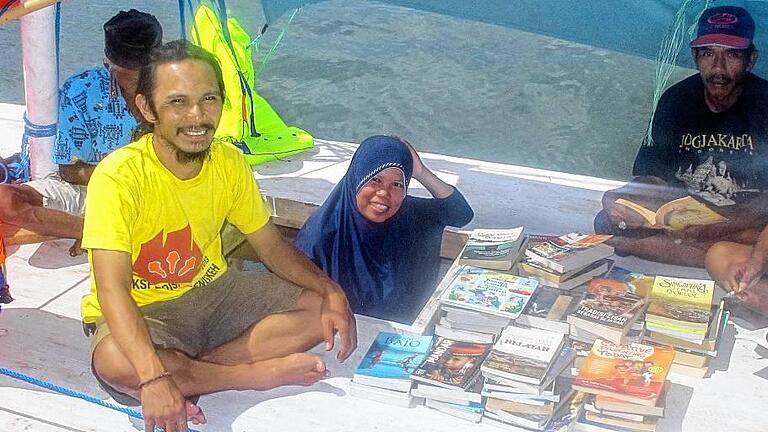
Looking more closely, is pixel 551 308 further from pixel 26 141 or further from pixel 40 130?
pixel 26 141

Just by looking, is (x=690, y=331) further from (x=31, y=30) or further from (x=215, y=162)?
(x=31, y=30)

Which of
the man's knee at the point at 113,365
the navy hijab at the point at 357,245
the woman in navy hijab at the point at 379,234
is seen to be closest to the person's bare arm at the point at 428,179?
the woman in navy hijab at the point at 379,234

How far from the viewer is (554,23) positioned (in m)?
2.91

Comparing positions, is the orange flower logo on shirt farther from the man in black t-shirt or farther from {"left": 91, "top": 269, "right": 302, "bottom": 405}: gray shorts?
the man in black t-shirt

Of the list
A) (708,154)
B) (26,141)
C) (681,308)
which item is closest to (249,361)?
(681,308)

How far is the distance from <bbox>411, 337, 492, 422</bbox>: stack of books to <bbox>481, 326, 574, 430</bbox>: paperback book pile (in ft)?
0.13

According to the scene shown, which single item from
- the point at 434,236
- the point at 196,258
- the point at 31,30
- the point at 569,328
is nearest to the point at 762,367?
the point at 569,328

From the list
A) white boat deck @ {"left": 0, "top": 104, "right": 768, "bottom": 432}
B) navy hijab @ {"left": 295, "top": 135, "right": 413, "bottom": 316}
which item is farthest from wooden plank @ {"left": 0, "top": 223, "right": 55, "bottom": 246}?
navy hijab @ {"left": 295, "top": 135, "right": 413, "bottom": 316}

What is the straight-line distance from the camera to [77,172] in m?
3.16

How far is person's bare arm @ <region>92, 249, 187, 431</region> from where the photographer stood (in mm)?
1992

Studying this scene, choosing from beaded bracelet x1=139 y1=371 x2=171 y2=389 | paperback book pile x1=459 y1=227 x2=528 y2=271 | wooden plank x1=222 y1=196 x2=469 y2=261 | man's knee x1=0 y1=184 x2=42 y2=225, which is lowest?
wooden plank x1=222 y1=196 x2=469 y2=261

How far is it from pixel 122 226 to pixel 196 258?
0.30 m

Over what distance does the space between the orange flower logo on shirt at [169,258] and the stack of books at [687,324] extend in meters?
1.31

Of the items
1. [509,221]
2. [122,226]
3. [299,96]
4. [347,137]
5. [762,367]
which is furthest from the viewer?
[299,96]
